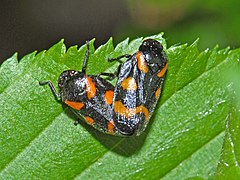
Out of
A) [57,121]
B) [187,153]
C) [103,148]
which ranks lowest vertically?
[187,153]

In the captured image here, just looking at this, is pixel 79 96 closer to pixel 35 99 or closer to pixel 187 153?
pixel 35 99

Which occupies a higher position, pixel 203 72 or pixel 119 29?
pixel 203 72

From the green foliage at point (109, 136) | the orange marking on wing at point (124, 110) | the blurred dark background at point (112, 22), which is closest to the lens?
the green foliage at point (109, 136)

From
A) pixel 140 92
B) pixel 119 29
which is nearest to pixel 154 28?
pixel 119 29

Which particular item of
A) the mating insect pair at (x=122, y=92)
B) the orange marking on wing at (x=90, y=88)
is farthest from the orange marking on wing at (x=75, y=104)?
the orange marking on wing at (x=90, y=88)

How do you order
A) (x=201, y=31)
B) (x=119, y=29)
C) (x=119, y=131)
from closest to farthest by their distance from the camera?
(x=119, y=131), (x=201, y=31), (x=119, y=29)

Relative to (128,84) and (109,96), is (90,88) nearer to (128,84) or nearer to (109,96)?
(109,96)

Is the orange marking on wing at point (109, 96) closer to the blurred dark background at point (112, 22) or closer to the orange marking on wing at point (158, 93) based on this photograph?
the orange marking on wing at point (158, 93)

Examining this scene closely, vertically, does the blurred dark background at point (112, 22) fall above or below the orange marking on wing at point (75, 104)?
below
